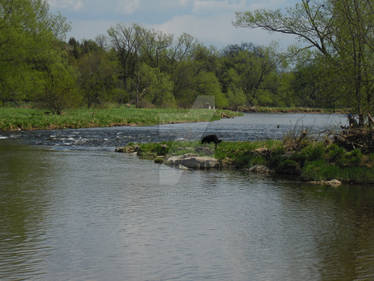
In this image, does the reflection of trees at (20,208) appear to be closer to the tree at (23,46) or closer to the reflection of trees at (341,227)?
the reflection of trees at (341,227)

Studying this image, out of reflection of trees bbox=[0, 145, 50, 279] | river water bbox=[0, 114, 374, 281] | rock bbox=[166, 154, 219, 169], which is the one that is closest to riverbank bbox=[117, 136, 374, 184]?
rock bbox=[166, 154, 219, 169]

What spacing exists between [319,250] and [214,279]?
7.77ft

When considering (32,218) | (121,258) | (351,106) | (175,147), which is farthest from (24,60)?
(121,258)

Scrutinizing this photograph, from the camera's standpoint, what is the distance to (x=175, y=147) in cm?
2166

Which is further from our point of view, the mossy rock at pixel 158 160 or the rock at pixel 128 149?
the rock at pixel 128 149

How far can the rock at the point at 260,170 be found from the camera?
17062 mm

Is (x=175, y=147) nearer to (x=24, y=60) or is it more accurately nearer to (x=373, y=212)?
(x=373, y=212)

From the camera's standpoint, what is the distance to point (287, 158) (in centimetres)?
1697

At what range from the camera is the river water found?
6.84 meters

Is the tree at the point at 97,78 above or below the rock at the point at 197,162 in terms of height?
above

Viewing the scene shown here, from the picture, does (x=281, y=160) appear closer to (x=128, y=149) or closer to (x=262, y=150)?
(x=262, y=150)

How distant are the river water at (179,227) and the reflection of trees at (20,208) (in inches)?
0.9

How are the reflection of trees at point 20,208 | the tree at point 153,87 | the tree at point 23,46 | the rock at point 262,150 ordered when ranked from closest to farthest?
the reflection of trees at point 20,208 < the rock at point 262,150 < the tree at point 23,46 < the tree at point 153,87

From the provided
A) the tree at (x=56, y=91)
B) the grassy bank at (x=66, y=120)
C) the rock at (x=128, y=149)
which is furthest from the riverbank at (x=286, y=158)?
the tree at (x=56, y=91)
